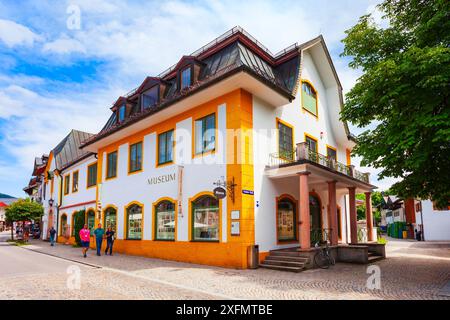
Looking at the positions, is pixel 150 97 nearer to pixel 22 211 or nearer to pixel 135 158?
pixel 135 158

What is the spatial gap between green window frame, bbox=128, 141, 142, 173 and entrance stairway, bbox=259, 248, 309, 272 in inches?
355

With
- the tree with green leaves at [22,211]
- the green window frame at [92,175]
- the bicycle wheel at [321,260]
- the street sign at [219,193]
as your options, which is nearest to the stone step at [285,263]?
the bicycle wheel at [321,260]

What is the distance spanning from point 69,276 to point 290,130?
11187mm

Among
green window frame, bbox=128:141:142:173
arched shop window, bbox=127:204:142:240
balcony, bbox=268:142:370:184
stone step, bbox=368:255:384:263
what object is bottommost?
stone step, bbox=368:255:384:263

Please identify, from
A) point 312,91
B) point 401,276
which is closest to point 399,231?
point 312,91

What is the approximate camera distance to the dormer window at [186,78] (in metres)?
16.0

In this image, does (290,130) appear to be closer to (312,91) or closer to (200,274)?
(312,91)

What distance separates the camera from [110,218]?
21062 millimetres

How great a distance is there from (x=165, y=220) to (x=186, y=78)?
686 cm

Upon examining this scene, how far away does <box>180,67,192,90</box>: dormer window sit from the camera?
1599cm

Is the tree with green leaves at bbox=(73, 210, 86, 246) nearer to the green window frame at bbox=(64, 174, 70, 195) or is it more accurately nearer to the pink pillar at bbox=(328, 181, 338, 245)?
the green window frame at bbox=(64, 174, 70, 195)

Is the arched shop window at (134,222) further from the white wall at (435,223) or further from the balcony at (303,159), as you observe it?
the white wall at (435,223)

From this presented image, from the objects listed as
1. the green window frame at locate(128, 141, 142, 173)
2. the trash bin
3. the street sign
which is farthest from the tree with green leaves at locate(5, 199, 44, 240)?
the trash bin

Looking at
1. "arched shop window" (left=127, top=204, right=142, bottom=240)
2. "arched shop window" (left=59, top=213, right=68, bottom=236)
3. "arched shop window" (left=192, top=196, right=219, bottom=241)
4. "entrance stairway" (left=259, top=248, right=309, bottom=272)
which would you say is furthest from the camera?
"arched shop window" (left=59, top=213, right=68, bottom=236)
